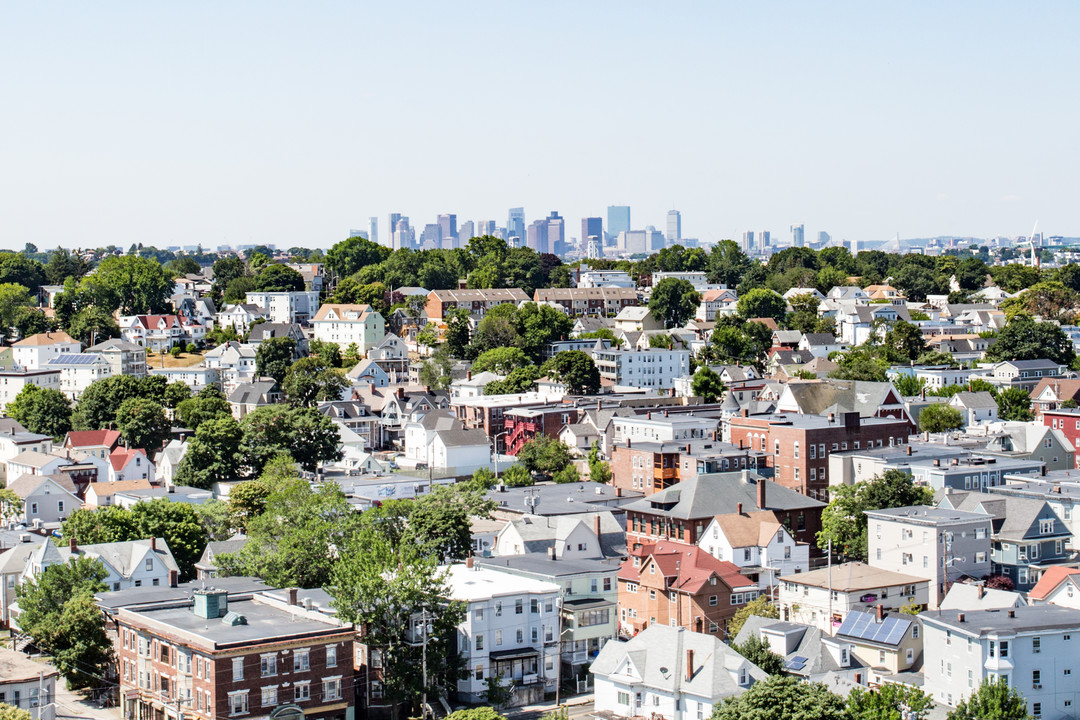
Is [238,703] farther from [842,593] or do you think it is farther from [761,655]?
[842,593]

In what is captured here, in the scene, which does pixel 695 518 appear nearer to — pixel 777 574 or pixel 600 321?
pixel 777 574

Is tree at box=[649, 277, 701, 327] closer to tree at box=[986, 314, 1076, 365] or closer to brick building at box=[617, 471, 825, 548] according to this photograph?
tree at box=[986, 314, 1076, 365]

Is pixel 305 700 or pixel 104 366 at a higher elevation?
pixel 104 366

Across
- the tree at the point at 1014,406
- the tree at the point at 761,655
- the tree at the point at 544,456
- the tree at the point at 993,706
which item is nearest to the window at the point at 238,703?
the tree at the point at 761,655

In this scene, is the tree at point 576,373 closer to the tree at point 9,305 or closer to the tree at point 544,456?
the tree at point 544,456

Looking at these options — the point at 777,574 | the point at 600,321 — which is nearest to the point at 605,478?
the point at 777,574

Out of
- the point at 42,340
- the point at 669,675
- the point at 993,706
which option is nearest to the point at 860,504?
the point at 669,675
